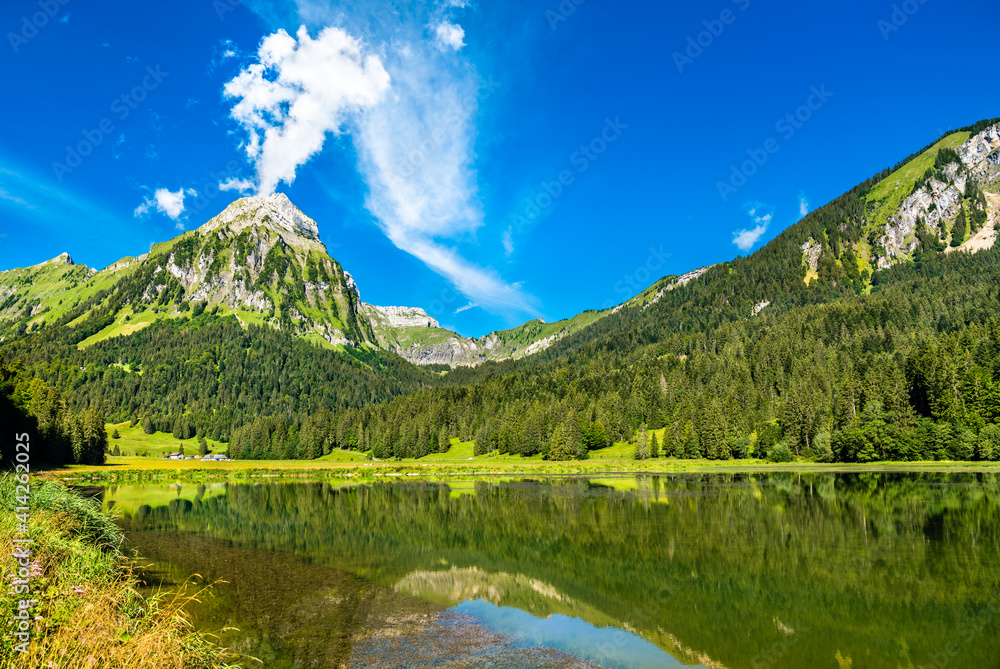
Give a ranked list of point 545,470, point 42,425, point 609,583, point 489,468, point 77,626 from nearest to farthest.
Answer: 1. point 77,626
2. point 609,583
3. point 42,425
4. point 545,470
5. point 489,468

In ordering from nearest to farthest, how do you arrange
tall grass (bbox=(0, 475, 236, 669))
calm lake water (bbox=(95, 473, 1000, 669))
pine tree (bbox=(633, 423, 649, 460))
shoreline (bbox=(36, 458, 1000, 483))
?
tall grass (bbox=(0, 475, 236, 669))
calm lake water (bbox=(95, 473, 1000, 669))
shoreline (bbox=(36, 458, 1000, 483))
pine tree (bbox=(633, 423, 649, 460))

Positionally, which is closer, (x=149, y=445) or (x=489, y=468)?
(x=489, y=468)

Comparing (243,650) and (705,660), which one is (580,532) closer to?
(705,660)

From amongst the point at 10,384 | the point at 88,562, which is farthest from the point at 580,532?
the point at 10,384

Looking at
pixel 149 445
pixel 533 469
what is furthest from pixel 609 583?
pixel 149 445

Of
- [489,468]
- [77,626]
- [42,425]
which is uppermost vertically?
[42,425]

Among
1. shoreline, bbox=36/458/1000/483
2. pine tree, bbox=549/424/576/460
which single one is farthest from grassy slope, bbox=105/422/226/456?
pine tree, bbox=549/424/576/460

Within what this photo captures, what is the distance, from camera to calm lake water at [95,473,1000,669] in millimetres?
14469

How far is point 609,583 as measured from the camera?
2158cm

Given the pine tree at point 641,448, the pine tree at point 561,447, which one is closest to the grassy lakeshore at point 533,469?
the pine tree at point 641,448

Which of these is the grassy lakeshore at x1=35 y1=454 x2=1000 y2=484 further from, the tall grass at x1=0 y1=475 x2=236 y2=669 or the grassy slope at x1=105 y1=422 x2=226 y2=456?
the tall grass at x1=0 y1=475 x2=236 y2=669

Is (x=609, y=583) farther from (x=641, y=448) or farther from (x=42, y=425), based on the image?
(x=42, y=425)

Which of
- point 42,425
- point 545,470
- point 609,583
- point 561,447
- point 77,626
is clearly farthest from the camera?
point 561,447

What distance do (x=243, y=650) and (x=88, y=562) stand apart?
4976mm
